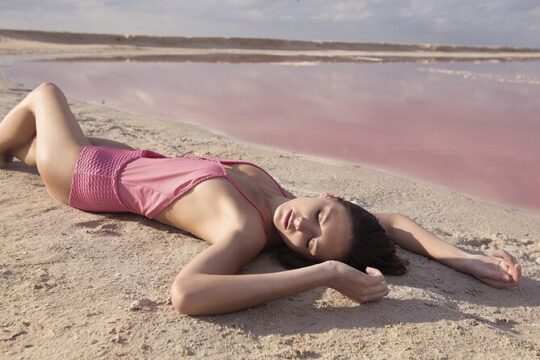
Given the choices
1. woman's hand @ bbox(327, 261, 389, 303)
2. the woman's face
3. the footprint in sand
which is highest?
the woman's face

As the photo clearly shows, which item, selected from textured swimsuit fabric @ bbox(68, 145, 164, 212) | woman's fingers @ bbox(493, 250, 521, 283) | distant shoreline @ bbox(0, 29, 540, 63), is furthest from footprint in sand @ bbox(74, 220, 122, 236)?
distant shoreline @ bbox(0, 29, 540, 63)

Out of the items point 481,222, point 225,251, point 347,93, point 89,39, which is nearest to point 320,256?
point 225,251

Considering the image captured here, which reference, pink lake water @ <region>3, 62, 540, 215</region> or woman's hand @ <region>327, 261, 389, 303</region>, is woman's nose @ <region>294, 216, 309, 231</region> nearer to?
woman's hand @ <region>327, 261, 389, 303</region>

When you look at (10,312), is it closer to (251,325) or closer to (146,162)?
(251,325)

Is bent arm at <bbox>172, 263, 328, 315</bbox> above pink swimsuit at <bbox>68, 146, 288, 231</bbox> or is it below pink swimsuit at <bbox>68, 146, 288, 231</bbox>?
below

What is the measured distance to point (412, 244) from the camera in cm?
336

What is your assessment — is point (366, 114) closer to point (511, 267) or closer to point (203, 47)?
point (511, 267)

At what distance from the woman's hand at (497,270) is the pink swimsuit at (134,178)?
46.0 inches

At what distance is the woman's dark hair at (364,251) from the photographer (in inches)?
112

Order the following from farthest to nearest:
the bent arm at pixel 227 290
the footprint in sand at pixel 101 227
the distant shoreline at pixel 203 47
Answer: the distant shoreline at pixel 203 47 < the footprint in sand at pixel 101 227 < the bent arm at pixel 227 290

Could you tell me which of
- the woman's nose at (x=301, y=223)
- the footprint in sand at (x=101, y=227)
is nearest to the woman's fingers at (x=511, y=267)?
the woman's nose at (x=301, y=223)

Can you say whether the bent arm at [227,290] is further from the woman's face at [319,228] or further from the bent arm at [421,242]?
the bent arm at [421,242]

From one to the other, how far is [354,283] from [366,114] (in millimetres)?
6700

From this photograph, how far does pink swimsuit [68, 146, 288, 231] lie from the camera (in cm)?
316
